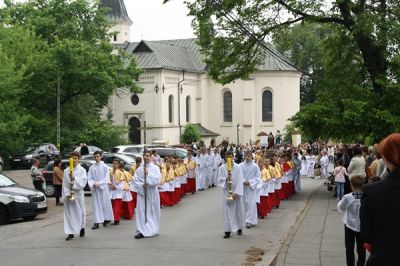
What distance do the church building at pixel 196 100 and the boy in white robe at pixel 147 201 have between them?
48822 mm

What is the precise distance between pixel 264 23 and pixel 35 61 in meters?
22.4

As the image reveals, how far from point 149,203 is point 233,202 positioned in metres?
1.75

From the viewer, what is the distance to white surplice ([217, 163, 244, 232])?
42.9 feet

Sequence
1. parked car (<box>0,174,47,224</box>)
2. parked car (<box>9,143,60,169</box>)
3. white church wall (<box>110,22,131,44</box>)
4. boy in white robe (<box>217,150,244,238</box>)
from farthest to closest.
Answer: white church wall (<box>110,22,131,44</box>) → parked car (<box>9,143,60,169</box>) → parked car (<box>0,174,47,224</box>) → boy in white robe (<box>217,150,244,238</box>)

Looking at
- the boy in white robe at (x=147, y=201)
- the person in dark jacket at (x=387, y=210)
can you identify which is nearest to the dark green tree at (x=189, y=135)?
the boy in white robe at (x=147, y=201)

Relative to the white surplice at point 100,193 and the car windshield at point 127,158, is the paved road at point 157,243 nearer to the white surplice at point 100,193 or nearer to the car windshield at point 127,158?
the white surplice at point 100,193

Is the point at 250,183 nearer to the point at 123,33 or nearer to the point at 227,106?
the point at 227,106

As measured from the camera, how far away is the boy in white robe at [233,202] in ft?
42.8

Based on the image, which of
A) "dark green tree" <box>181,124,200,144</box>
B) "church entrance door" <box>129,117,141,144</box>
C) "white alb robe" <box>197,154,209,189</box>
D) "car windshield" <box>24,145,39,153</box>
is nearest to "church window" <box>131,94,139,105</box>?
"church entrance door" <box>129,117,141,144</box>

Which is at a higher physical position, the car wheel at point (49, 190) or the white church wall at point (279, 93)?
the white church wall at point (279, 93)

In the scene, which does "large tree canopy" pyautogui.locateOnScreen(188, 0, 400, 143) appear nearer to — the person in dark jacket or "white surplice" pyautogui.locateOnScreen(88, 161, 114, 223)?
"white surplice" pyautogui.locateOnScreen(88, 161, 114, 223)

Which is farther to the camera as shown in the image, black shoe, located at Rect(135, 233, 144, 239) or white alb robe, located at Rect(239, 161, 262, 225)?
white alb robe, located at Rect(239, 161, 262, 225)

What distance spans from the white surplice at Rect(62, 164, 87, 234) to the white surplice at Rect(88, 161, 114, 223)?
165 centimetres

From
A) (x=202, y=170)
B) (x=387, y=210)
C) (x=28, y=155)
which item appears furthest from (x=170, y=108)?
(x=387, y=210)
